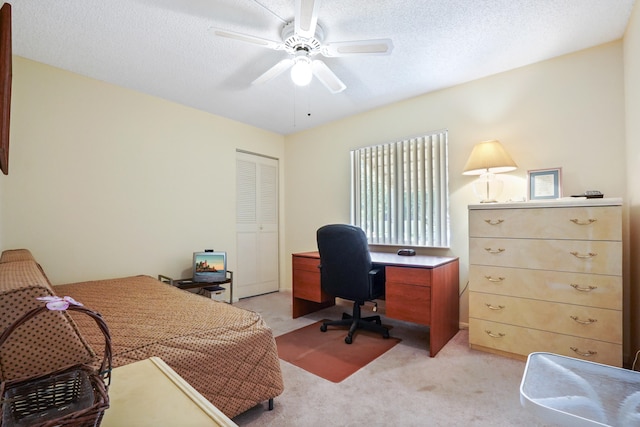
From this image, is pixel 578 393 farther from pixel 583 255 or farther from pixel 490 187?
pixel 490 187

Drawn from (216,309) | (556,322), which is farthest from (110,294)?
(556,322)

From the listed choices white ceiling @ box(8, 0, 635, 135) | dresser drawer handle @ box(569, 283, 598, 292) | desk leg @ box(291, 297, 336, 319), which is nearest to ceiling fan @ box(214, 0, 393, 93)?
white ceiling @ box(8, 0, 635, 135)

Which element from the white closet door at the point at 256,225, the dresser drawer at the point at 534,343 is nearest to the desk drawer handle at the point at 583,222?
the dresser drawer at the point at 534,343

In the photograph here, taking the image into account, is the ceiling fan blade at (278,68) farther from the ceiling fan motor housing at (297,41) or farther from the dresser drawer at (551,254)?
the dresser drawer at (551,254)

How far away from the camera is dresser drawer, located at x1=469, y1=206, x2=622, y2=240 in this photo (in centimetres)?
187

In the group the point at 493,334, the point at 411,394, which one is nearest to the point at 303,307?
the point at 411,394

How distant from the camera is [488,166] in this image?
2.44m

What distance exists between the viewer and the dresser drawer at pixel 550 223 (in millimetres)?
1865

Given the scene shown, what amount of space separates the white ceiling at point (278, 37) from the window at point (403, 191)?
0.67 meters

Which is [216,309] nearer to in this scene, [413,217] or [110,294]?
[110,294]

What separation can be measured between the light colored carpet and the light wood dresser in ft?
0.86

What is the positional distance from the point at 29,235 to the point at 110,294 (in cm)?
104

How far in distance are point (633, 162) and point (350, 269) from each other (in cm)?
214

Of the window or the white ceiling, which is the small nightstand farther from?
the white ceiling
